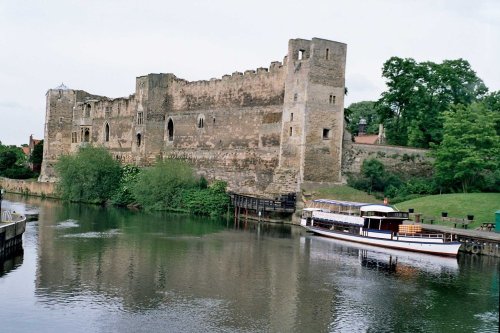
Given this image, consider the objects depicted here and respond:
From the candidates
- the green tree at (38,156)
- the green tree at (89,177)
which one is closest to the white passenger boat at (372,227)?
the green tree at (89,177)

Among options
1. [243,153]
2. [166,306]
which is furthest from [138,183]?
[166,306]

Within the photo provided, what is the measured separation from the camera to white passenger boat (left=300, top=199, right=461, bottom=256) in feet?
110

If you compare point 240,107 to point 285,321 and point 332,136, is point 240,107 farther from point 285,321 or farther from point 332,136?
point 285,321

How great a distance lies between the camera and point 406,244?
113 feet

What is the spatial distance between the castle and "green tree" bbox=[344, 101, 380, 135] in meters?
29.7

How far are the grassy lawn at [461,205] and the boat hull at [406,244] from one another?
4615 mm

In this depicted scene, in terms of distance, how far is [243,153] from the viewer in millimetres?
54562

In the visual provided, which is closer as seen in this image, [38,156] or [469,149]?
[469,149]

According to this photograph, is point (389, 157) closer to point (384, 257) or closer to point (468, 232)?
point (468, 232)

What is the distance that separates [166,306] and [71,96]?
58915 mm

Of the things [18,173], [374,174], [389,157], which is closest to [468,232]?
[374,174]

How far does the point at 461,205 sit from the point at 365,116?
52991 mm

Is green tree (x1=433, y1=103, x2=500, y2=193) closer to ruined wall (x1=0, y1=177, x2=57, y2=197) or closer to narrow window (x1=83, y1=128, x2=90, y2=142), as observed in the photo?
ruined wall (x1=0, y1=177, x2=57, y2=197)

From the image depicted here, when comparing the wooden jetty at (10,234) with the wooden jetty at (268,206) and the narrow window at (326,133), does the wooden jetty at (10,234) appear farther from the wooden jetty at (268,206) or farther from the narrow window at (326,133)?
the narrow window at (326,133)
